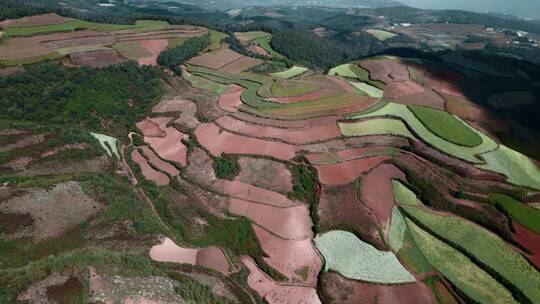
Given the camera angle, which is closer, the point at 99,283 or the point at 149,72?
the point at 99,283

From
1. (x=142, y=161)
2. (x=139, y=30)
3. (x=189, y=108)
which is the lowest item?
(x=142, y=161)

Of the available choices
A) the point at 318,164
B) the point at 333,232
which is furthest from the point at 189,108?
the point at 333,232

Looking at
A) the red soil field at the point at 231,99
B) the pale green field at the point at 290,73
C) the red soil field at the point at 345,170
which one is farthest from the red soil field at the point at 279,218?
the pale green field at the point at 290,73

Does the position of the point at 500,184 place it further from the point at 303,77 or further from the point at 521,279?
the point at 303,77

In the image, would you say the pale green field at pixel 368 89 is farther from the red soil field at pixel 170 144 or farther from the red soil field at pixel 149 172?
the red soil field at pixel 149 172

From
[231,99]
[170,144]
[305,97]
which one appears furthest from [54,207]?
[305,97]

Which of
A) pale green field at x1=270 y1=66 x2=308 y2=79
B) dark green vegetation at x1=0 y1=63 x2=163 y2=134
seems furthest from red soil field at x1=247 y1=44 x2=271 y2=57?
dark green vegetation at x1=0 y1=63 x2=163 y2=134

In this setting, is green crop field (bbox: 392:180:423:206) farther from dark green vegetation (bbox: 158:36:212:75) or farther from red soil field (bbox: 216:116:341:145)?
dark green vegetation (bbox: 158:36:212:75)
